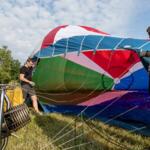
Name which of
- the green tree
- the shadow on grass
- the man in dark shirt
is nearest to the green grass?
the shadow on grass

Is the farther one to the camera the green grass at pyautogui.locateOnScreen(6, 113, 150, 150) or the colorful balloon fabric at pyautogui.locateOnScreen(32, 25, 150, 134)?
the colorful balloon fabric at pyautogui.locateOnScreen(32, 25, 150, 134)

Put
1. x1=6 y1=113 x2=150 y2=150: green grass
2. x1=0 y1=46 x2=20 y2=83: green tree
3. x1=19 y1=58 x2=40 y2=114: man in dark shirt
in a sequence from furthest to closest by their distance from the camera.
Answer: x1=0 y1=46 x2=20 y2=83: green tree
x1=19 y1=58 x2=40 y2=114: man in dark shirt
x1=6 y1=113 x2=150 y2=150: green grass

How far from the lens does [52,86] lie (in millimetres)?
7988

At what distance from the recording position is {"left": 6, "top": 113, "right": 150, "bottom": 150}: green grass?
460cm

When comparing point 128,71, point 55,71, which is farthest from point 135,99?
point 55,71

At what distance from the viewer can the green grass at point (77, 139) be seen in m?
4.60

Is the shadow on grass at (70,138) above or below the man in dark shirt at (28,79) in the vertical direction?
below

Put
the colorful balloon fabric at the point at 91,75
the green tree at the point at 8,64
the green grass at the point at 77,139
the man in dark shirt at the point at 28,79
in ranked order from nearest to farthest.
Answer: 1. the green grass at the point at 77,139
2. the colorful balloon fabric at the point at 91,75
3. the man in dark shirt at the point at 28,79
4. the green tree at the point at 8,64

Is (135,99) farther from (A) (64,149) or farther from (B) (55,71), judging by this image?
(B) (55,71)

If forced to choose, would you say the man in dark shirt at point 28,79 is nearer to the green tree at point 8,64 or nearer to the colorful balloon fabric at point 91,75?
the colorful balloon fabric at point 91,75

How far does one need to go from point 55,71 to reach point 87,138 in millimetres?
2926

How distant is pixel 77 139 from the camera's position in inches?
198

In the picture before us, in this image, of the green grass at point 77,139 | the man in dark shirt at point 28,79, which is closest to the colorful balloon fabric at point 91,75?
the man in dark shirt at point 28,79

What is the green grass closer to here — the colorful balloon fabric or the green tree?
the colorful balloon fabric
